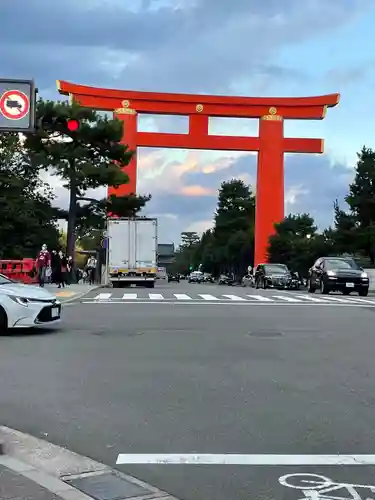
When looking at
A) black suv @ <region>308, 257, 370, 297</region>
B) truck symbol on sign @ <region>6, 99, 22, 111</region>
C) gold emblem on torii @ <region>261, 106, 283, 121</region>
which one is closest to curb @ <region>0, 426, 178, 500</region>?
truck symbol on sign @ <region>6, 99, 22, 111</region>

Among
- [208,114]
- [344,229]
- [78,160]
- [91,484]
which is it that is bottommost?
[91,484]

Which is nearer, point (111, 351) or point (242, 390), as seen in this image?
point (242, 390)

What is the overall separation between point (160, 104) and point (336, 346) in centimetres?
4102

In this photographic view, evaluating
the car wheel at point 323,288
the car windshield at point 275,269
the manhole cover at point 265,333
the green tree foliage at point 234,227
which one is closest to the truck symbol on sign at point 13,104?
the manhole cover at point 265,333

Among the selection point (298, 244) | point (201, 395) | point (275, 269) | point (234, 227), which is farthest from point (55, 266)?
point (234, 227)

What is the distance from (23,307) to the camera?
12.2 meters

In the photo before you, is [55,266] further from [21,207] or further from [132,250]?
[21,207]

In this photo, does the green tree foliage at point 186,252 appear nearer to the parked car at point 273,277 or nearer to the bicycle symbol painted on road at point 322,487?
the parked car at point 273,277

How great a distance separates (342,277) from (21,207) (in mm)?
26084

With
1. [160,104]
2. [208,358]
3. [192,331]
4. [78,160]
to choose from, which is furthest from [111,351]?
[160,104]

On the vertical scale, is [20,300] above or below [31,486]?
above

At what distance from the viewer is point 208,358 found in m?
10.1

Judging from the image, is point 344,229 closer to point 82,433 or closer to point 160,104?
point 160,104

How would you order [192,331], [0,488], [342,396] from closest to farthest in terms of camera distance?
[0,488]
[342,396]
[192,331]
